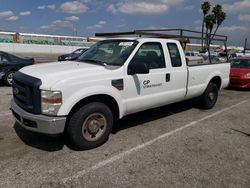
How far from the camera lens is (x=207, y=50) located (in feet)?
24.4

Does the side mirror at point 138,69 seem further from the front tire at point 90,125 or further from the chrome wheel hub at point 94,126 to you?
the chrome wheel hub at point 94,126

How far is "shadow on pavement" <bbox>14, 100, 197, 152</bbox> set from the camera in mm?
4449

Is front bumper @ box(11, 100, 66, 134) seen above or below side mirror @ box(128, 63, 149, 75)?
below

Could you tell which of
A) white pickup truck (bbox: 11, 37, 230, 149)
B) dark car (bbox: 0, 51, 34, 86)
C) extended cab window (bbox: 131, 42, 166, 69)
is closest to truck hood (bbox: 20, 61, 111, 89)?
white pickup truck (bbox: 11, 37, 230, 149)

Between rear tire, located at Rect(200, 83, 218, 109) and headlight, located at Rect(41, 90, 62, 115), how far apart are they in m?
4.52

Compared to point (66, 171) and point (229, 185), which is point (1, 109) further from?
point (229, 185)

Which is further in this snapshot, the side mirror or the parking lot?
the side mirror

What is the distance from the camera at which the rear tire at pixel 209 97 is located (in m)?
7.06

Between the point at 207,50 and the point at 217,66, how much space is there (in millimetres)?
568

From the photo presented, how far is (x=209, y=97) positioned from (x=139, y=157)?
389cm

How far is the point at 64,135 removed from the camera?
15.5 ft

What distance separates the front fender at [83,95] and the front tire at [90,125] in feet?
0.67

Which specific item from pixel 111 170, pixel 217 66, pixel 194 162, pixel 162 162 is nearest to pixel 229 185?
pixel 194 162

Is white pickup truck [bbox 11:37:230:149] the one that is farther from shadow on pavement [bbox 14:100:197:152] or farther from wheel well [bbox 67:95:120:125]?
shadow on pavement [bbox 14:100:197:152]
